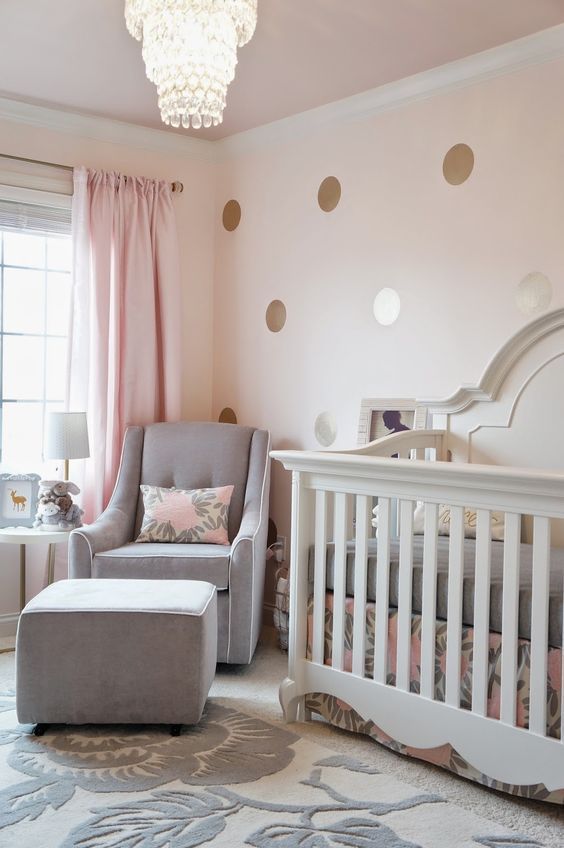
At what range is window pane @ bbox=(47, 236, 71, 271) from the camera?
3852mm

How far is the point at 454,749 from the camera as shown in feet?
7.34

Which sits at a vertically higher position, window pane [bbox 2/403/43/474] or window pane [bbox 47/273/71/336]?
window pane [bbox 47/273/71/336]

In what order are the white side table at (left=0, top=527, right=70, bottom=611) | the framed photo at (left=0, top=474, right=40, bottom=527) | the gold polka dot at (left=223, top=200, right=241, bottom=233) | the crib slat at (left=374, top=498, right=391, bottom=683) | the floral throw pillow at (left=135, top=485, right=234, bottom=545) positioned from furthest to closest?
the gold polka dot at (left=223, top=200, right=241, bottom=233) < the framed photo at (left=0, top=474, right=40, bottom=527) < the floral throw pillow at (left=135, top=485, right=234, bottom=545) < the white side table at (left=0, top=527, right=70, bottom=611) < the crib slat at (left=374, top=498, right=391, bottom=683)

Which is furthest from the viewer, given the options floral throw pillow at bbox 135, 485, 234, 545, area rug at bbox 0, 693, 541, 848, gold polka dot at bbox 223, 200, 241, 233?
gold polka dot at bbox 223, 200, 241, 233

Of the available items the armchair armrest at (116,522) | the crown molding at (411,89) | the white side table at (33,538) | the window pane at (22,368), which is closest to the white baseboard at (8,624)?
the white side table at (33,538)

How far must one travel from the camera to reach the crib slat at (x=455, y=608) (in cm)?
223

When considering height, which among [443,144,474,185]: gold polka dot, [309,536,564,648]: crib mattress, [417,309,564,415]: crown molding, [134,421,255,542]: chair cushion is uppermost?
[443,144,474,185]: gold polka dot

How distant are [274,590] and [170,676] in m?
1.49

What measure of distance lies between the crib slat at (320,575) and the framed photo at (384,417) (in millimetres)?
800

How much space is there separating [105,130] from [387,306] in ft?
5.07

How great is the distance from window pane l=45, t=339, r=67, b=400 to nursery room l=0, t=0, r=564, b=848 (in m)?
0.01

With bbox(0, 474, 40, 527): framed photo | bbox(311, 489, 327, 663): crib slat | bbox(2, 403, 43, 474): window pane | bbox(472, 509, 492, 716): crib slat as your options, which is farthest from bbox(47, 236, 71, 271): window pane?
bbox(472, 509, 492, 716): crib slat

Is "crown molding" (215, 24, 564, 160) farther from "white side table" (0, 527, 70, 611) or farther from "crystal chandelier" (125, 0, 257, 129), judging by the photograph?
"white side table" (0, 527, 70, 611)

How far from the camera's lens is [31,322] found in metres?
3.81
